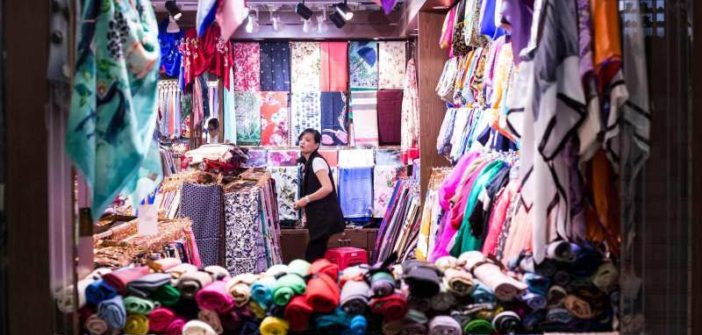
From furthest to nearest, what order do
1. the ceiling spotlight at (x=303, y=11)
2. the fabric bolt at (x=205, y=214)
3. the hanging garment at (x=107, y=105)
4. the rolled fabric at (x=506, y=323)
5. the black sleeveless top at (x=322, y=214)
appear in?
the ceiling spotlight at (x=303, y=11) < the black sleeveless top at (x=322, y=214) < the fabric bolt at (x=205, y=214) < the rolled fabric at (x=506, y=323) < the hanging garment at (x=107, y=105)

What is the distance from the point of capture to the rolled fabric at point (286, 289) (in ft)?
7.90

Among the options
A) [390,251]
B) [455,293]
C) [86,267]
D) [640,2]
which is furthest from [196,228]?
[640,2]

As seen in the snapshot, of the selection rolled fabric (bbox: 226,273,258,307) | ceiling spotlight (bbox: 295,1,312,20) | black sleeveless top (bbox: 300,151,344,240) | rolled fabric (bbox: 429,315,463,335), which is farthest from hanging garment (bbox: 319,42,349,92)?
rolled fabric (bbox: 429,315,463,335)

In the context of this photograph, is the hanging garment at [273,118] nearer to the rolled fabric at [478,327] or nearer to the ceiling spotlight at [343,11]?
the ceiling spotlight at [343,11]

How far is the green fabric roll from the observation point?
2.46 m

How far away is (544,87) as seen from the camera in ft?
7.83

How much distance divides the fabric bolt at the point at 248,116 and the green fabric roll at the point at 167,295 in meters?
6.34

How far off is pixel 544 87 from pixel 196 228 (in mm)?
4342

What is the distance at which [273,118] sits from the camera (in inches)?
348

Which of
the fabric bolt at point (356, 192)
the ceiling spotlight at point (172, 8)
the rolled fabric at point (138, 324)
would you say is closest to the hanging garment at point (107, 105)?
the rolled fabric at point (138, 324)

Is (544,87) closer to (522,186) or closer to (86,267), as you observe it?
(522,186)

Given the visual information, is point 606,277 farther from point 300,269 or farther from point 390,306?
point 300,269

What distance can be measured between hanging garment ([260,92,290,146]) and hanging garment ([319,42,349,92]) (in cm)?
49

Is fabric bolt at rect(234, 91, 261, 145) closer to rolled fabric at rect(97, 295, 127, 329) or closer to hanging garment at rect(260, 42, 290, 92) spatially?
hanging garment at rect(260, 42, 290, 92)
